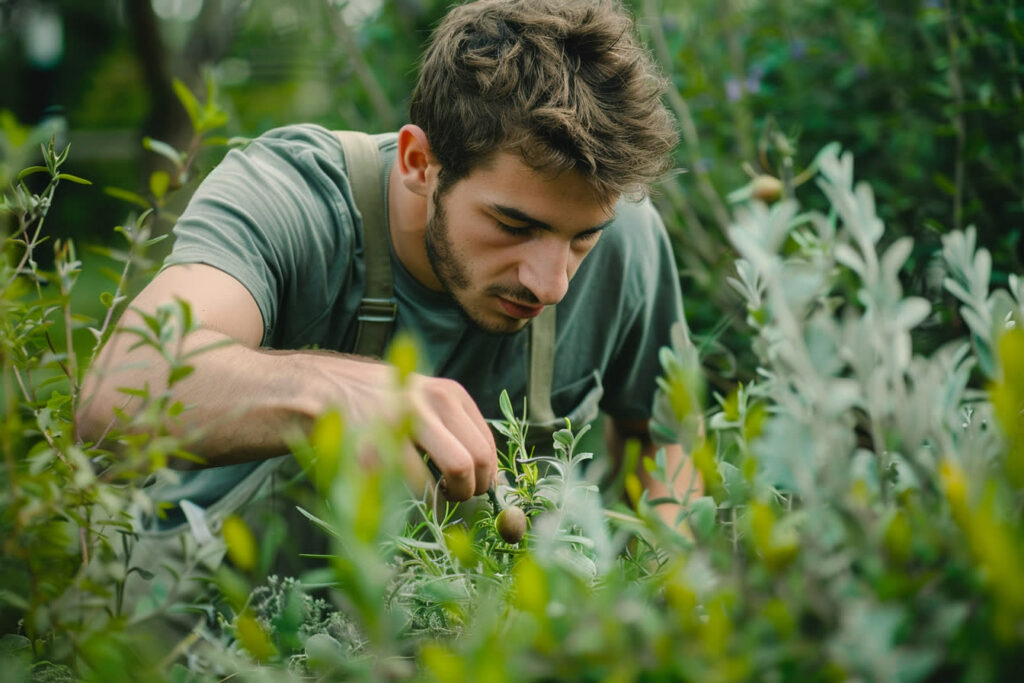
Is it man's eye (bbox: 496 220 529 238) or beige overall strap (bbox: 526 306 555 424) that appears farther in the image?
beige overall strap (bbox: 526 306 555 424)

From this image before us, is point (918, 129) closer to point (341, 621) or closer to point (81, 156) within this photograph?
point (341, 621)

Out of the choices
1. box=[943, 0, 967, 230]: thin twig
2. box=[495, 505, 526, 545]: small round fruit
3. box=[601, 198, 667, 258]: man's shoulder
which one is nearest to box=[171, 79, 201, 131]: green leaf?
box=[495, 505, 526, 545]: small round fruit

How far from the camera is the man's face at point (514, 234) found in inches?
68.2

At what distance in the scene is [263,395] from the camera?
4.04 ft

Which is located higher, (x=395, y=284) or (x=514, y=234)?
(x=514, y=234)

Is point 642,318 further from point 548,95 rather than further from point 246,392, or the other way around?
point 246,392

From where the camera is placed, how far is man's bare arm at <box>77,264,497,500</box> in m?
0.96

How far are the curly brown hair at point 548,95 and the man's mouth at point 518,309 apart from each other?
0.93 ft

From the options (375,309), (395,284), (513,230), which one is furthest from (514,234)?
(395,284)

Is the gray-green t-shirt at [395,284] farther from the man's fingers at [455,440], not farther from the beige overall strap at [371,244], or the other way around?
the man's fingers at [455,440]

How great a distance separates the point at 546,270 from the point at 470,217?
210 millimetres

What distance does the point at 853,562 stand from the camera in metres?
0.47

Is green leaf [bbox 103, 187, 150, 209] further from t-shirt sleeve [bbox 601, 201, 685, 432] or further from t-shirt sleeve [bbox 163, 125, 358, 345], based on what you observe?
t-shirt sleeve [bbox 601, 201, 685, 432]

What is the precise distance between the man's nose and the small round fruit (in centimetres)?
102
